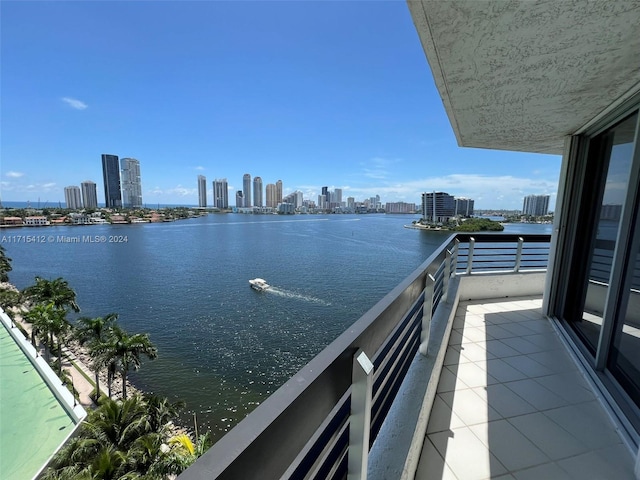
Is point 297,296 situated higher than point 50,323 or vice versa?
point 50,323

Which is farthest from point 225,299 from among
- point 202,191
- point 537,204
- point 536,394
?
point 202,191

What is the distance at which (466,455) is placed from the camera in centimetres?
145

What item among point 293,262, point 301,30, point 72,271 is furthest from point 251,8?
point 72,271

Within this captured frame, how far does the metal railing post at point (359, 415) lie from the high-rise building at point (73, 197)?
138555 mm

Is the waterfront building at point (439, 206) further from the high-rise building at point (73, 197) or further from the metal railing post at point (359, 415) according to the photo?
the high-rise building at point (73, 197)

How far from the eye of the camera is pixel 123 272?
95.3 feet

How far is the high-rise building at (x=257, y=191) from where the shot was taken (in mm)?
120137

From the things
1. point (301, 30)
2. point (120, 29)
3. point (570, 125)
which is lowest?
point (570, 125)

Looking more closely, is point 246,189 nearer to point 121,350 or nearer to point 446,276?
point 121,350

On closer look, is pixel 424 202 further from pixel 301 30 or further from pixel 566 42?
pixel 566 42

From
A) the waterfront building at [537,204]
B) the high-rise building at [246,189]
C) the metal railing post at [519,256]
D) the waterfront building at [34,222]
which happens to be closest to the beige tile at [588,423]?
the metal railing post at [519,256]

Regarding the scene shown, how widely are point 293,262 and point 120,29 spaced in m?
23.3

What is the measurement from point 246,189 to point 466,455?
426 ft

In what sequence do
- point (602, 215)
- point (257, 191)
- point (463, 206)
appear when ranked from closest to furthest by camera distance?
1. point (602, 215)
2. point (463, 206)
3. point (257, 191)
